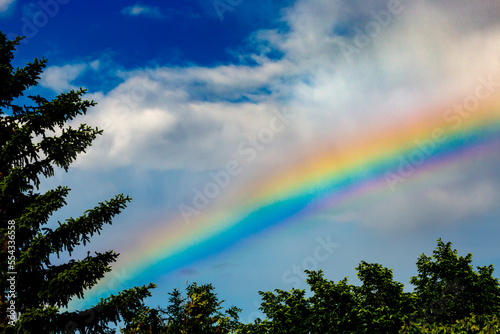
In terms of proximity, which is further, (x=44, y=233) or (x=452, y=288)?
(x=452, y=288)

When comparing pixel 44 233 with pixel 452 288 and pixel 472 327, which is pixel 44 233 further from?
pixel 452 288

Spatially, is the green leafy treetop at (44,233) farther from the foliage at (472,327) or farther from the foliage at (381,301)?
the foliage at (381,301)

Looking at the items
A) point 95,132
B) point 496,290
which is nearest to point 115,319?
point 95,132

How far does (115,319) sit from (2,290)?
13.0 feet

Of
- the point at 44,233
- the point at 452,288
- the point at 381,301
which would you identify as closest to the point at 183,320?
the point at 44,233

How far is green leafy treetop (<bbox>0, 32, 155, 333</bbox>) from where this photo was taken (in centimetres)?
1274

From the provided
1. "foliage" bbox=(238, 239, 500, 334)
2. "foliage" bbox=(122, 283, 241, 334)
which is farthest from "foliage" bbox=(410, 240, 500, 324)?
"foliage" bbox=(122, 283, 241, 334)

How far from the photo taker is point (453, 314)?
99.4 feet

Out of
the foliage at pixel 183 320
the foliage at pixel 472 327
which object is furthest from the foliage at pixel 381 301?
the foliage at pixel 183 320

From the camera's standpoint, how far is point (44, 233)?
1392 centimetres

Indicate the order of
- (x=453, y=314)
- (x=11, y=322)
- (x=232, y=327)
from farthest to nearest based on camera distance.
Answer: (x=232, y=327) < (x=453, y=314) < (x=11, y=322)

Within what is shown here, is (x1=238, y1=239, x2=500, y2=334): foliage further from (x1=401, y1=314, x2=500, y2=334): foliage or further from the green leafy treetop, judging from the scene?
the green leafy treetop

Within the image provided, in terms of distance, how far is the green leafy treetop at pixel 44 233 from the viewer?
12.7 metres

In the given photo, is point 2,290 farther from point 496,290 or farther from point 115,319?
point 496,290
